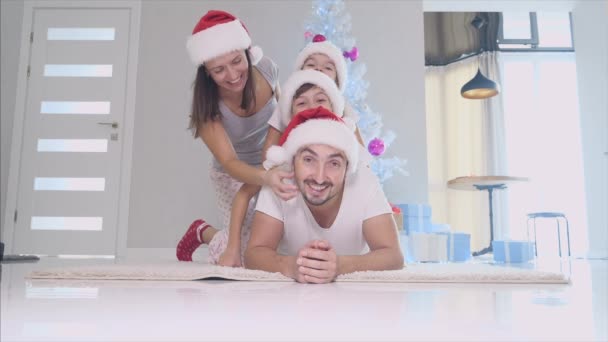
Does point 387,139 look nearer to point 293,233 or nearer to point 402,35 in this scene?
point 402,35

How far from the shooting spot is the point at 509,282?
1.40 meters

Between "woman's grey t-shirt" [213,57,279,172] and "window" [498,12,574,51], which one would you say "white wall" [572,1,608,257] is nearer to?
"window" [498,12,574,51]

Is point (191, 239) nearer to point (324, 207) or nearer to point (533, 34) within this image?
point (324, 207)

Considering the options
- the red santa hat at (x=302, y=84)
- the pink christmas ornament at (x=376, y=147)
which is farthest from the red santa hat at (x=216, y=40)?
the pink christmas ornament at (x=376, y=147)

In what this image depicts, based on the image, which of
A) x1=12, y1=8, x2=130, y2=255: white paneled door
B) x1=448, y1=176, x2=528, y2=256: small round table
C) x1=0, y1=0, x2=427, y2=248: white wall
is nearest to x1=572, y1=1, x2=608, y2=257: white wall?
x1=448, y1=176, x2=528, y2=256: small round table

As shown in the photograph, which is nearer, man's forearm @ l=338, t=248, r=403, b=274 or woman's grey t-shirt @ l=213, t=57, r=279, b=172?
man's forearm @ l=338, t=248, r=403, b=274

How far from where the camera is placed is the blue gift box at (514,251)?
3238 mm

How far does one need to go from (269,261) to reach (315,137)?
370 mm

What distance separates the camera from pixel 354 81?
3475 mm

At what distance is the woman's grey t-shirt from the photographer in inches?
76.8

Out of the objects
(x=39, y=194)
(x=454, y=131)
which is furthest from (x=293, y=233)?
(x=454, y=131)

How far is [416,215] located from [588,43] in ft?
9.63

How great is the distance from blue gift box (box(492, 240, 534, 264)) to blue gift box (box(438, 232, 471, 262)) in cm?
30

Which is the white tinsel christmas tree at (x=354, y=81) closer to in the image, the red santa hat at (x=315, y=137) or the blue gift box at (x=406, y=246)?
the blue gift box at (x=406, y=246)
